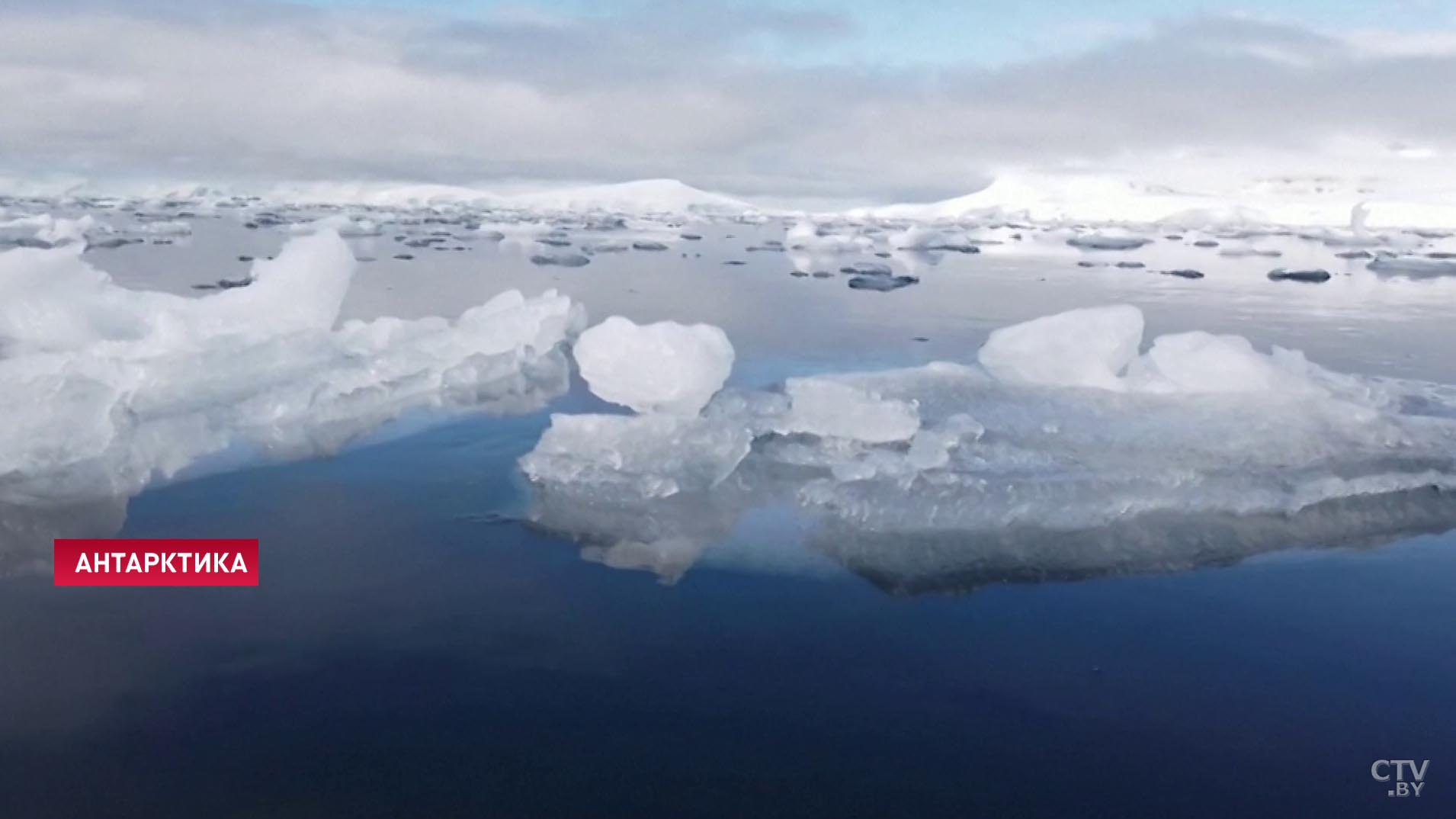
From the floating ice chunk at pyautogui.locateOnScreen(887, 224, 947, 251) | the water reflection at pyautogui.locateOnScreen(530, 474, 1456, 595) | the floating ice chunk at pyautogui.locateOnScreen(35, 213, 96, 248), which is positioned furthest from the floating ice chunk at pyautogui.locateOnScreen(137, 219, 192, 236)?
the water reflection at pyautogui.locateOnScreen(530, 474, 1456, 595)

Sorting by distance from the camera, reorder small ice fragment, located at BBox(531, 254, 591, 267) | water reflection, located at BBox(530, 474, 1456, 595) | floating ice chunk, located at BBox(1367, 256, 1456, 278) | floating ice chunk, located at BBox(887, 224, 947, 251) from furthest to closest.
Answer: floating ice chunk, located at BBox(887, 224, 947, 251) → floating ice chunk, located at BBox(1367, 256, 1456, 278) → small ice fragment, located at BBox(531, 254, 591, 267) → water reflection, located at BBox(530, 474, 1456, 595)

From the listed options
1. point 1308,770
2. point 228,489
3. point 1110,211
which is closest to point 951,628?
point 1308,770

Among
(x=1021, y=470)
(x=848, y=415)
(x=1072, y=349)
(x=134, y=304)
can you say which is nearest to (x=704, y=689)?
(x=1021, y=470)

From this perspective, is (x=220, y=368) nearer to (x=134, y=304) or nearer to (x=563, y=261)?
(x=134, y=304)

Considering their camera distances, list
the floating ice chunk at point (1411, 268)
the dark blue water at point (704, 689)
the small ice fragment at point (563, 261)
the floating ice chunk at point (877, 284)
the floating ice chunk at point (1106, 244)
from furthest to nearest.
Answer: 1. the floating ice chunk at point (1106, 244)
2. the floating ice chunk at point (1411, 268)
3. the small ice fragment at point (563, 261)
4. the floating ice chunk at point (877, 284)
5. the dark blue water at point (704, 689)

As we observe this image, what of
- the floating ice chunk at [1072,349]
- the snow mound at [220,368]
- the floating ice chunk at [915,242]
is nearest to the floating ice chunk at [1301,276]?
the floating ice chunk at [915,242]

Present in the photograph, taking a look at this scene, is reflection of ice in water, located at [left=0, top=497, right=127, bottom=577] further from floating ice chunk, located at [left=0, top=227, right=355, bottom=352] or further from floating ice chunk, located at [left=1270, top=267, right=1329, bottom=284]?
floating ice chunk, located at [left=1270, top=267, right=1329, bottom=284]

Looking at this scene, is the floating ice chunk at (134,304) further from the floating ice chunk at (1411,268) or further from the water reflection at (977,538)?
the floating ice chunk at (1411,268)
